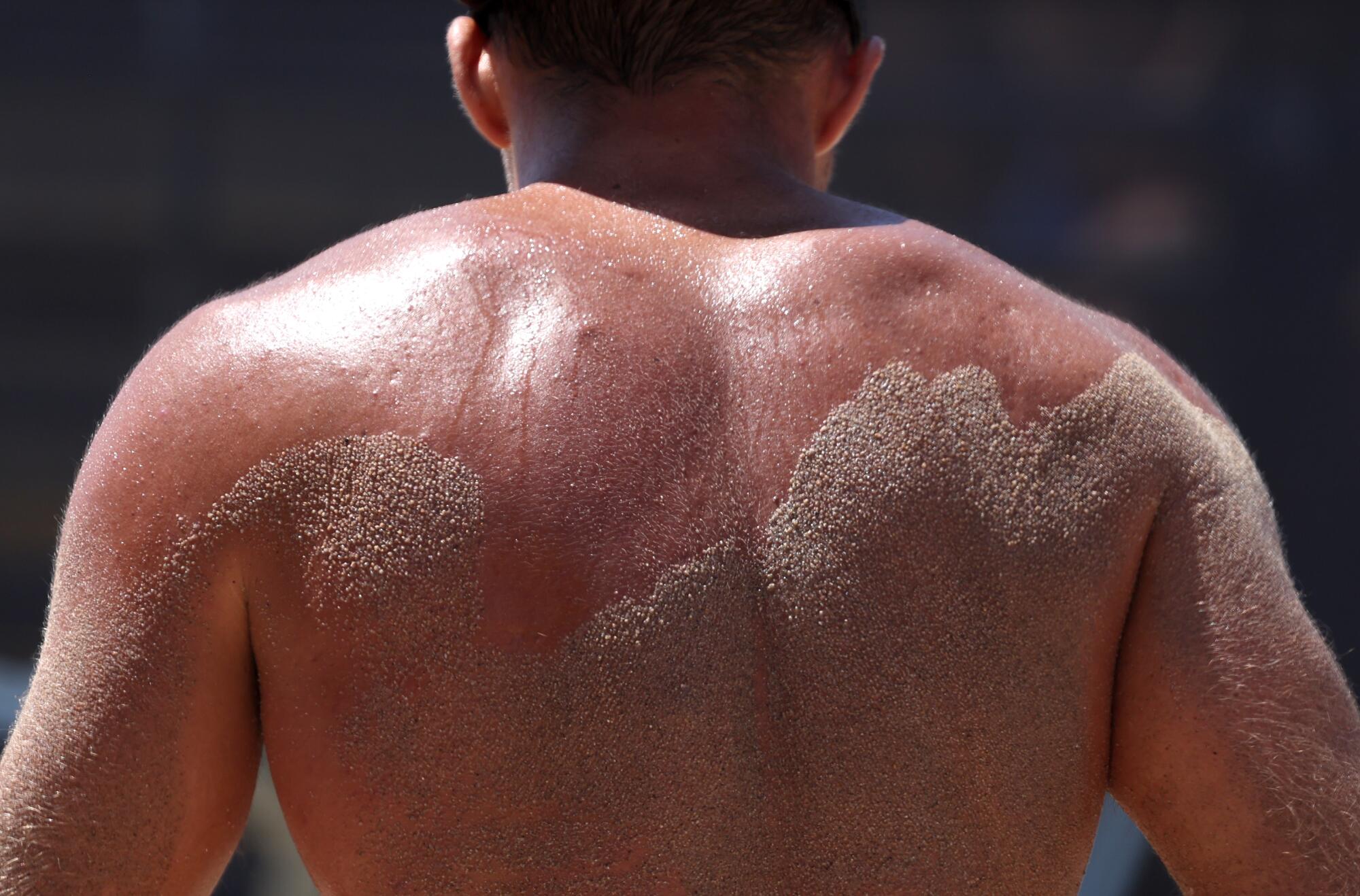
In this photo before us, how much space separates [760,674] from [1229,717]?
1.26 feet

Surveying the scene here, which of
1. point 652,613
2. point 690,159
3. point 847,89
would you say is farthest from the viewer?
point 847,89

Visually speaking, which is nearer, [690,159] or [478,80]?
[690,159]

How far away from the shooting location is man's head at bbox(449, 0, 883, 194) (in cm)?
129

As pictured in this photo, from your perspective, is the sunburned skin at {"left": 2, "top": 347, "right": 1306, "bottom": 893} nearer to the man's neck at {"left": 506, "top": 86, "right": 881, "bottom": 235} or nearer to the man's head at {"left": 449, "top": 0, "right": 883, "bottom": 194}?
the man's neck at {"left": 506, "top": 86, "right": 881, "bottom": 235}

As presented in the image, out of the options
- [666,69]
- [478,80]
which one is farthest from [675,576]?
[478,80]

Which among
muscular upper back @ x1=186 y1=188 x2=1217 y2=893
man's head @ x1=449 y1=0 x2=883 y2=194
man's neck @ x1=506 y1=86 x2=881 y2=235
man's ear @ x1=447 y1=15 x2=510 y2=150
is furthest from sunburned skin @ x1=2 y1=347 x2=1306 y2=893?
man's ear @ x1=447 y1=15 x2=510 y2=150

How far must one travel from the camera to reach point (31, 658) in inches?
175

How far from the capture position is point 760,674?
3.60ft

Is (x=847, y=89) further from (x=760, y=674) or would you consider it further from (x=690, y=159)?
(x=760, y=674)

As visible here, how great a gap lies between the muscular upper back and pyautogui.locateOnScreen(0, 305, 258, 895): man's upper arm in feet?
0.11

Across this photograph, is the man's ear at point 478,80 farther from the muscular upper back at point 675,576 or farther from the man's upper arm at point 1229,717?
the man's upper arm at point 1229,717

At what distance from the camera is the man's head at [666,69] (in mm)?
1292

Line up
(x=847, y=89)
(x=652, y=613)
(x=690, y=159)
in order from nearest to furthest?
(x=652, y=613), (x=690, y=159), (x=847, y=89)

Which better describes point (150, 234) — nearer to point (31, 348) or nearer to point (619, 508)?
point (31, 348)
